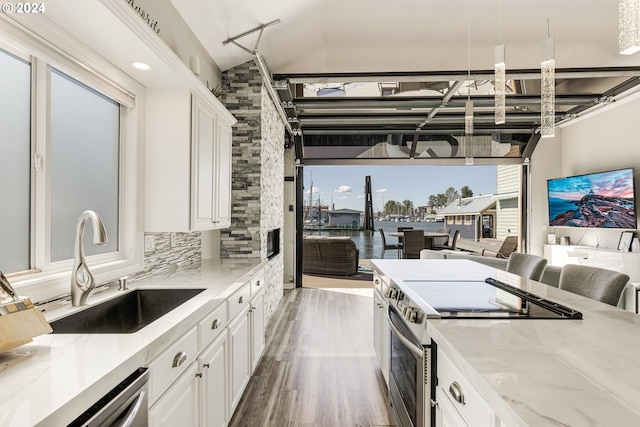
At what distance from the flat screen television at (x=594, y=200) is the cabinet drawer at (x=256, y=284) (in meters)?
5.23

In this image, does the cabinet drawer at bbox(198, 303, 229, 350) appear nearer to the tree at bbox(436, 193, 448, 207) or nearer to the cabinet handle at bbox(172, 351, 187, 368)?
the cabinet handle at bbox(172, 351, 187, 368)

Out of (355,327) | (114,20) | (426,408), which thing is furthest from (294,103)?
(426,408)

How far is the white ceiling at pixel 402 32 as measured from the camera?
3.01 meters

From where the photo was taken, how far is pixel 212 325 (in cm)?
174

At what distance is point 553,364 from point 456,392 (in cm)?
33

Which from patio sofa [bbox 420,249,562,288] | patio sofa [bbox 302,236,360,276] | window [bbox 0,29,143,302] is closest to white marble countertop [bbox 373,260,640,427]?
window [bbox 0,29,143,302]

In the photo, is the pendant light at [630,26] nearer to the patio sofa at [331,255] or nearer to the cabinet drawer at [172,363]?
the cabinet drawer at [172,363]

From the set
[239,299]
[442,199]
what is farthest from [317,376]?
[442,199]

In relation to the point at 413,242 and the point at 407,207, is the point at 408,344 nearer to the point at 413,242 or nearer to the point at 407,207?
the point at 413,242

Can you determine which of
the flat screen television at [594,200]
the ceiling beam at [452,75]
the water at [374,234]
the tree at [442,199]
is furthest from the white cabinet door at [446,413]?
the tree at [442,199]

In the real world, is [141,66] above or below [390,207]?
above

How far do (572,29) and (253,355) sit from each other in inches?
177

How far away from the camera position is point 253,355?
8.75 ft

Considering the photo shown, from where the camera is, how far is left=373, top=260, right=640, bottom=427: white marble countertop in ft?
2.40
